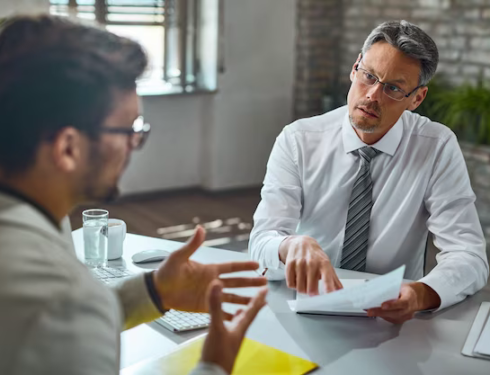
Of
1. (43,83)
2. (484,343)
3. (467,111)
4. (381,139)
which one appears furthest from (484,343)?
(467,111)

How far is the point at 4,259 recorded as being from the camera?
0.72 m

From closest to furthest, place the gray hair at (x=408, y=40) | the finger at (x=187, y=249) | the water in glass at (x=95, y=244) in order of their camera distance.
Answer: the finger at (x=187, y=249) < the water in glass at (x=95, y=244) < the gray hair at (x=408, y=40)

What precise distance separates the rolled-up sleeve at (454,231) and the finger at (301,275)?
0.31m

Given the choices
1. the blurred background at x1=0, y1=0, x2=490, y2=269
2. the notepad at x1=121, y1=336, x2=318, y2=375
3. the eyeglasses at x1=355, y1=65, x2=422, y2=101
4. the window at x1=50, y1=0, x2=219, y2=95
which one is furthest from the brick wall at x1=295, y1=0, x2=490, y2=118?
the notepad at x1=121, y1=336, x2=318, y2=375

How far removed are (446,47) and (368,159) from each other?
302cm

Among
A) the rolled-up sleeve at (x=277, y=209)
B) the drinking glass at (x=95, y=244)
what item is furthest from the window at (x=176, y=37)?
the drinking glass at (x=95, y=244)

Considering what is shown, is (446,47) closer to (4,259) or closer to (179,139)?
(179,139)

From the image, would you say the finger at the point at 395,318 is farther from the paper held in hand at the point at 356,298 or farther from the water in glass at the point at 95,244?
the water in glass at the point at 95,244

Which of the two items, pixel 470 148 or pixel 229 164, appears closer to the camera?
pixel 470 148

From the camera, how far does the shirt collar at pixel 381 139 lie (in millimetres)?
1959

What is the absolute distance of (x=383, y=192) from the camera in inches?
76.2

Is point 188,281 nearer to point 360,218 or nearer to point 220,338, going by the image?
point 220,338

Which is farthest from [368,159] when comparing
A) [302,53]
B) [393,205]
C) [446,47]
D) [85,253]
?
[302,53]

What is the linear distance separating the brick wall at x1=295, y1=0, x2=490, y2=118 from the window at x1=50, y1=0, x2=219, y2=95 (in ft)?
2.51
